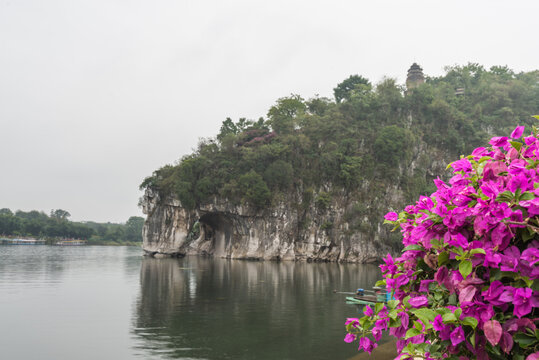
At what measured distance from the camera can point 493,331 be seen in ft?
4.63

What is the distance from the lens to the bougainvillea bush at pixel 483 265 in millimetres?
1444

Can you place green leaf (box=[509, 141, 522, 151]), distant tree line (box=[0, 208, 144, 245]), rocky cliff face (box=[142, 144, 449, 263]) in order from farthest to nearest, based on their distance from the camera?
distant tree line (box=[0, 208, 144, 245]) < rocky cliff face (box=[142, 144, 449, 263]) < green leaf (box=[509, 141, 522, 151])

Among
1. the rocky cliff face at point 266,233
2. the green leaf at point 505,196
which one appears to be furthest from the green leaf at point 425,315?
the rocky cliff face at point 266,233

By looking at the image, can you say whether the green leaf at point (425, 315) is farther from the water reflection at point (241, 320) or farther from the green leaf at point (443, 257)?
the water reflection at point (241, 320)

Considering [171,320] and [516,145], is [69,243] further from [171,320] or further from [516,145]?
[516,145]

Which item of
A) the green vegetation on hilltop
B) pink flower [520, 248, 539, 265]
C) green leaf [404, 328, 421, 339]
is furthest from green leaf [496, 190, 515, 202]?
the green vegetation on hilltop

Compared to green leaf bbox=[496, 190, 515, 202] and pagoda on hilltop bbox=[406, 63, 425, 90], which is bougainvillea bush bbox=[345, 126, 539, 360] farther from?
pagoda on hilltop bbox=[406, 63, 425, 90]

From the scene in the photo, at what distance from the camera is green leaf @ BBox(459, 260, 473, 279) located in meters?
1.50

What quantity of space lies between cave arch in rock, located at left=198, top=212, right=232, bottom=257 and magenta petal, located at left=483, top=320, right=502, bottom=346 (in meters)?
37.1

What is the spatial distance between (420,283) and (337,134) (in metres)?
37.0

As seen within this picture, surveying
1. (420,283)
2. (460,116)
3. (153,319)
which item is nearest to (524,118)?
(460,116)

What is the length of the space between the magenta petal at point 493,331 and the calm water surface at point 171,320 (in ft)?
22.0

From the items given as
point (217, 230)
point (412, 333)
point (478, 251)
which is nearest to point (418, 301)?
point (412, 333)

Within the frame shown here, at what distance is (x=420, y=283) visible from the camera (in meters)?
1.86
